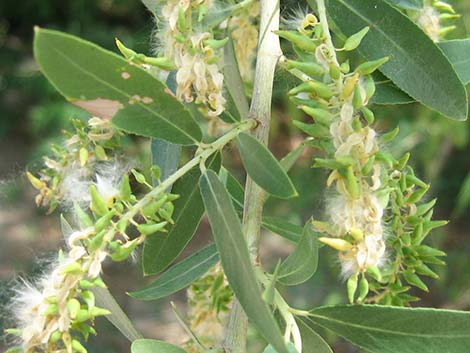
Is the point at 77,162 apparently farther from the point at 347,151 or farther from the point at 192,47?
the point at 347,151

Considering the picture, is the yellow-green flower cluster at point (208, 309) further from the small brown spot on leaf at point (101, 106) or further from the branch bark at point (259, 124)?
the small brown spot on leaf at point (101, 106)

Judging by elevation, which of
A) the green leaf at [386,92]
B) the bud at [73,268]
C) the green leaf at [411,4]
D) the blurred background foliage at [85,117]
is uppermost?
the green leaf at [411,4]

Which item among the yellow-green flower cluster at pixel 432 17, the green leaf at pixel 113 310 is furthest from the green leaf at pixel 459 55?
the green leaf at pixel 113 310

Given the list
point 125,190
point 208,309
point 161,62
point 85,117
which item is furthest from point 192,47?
point 85,117

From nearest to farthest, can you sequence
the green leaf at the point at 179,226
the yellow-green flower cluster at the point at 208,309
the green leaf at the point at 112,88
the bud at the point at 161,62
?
the green leaf at the point at 112,88
the bud at the point at 161,62
the green leaf at the point at 179,226
the yellow-green flower cluster at the point at 208,309

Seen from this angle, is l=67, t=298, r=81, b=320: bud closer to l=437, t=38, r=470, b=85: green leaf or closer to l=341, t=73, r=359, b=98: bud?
l=341, t=73, r=359, b=98: bud

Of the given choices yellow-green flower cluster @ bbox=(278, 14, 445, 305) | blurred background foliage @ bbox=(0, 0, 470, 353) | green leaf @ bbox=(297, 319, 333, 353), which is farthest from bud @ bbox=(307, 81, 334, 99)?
blurred background foliage @ bbox=(0, 0, 470, 353)

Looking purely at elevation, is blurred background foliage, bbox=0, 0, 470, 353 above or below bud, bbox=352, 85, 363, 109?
below

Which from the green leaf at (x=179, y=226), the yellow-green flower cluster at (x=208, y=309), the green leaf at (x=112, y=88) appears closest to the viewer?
the green leaf at (x=112, y=88)
